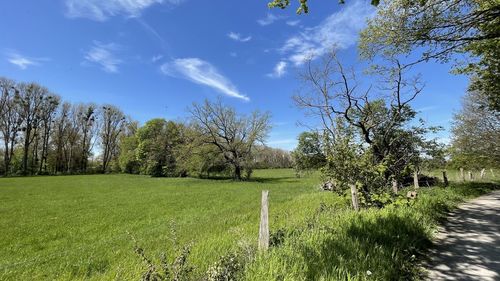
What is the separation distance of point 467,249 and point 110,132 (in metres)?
75.4

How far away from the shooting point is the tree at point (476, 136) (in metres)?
19.5

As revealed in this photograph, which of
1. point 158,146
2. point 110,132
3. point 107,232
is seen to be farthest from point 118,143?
point 107,232

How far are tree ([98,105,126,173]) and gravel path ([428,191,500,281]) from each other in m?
71.6

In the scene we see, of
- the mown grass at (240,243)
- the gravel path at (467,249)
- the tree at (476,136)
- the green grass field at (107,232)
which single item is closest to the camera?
the mown grass at (240,243)

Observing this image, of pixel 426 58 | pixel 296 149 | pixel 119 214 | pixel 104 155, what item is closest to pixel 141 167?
pixel 104 155

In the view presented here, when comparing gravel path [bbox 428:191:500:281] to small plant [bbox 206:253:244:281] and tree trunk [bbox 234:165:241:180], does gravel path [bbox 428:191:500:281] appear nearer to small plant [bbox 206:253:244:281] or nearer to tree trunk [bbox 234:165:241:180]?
small plant [bbox 206:253:244:281]

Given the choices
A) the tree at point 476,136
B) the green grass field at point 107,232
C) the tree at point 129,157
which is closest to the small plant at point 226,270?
the green grass field at point 107,232

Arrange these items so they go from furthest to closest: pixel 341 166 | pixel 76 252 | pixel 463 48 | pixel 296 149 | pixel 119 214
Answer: pixel 296 149 < pixel 119 214 < pixel 463 48 < pixel 341 166 < pixel 76 252

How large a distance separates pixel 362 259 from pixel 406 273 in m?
0.81

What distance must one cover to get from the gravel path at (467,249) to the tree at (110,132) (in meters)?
71.6

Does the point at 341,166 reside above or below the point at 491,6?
below

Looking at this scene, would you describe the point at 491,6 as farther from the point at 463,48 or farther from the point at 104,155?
the point at 104,155

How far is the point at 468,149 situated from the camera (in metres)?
20.7

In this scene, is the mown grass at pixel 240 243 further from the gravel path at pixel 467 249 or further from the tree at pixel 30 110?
the tree at pixel 30 110
